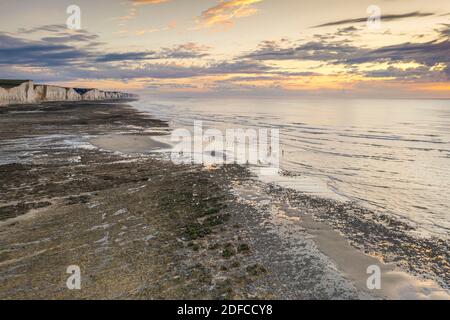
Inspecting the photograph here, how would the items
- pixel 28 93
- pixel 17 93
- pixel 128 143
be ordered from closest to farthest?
1. pixel 128 143
2. pixel 17 93
3. pixel 28 93

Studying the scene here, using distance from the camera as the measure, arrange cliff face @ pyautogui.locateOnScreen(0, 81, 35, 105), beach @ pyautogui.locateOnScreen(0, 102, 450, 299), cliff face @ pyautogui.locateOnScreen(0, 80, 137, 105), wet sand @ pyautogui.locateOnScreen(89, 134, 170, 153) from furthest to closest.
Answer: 1. cliff face @ pyautogui.locateOnScreen(0, 80, 137, 105)
2. cliff face @ pyautogui.locateOnScreen(0, 81, 35, 105)
3. wet sand @ pyautogui.locateOnScreen(89, 134, 170, 153)
4. beach @ pyautogui.locateOnScreen(0, 102, 450, 299)

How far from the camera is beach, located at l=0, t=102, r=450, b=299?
10484 mm

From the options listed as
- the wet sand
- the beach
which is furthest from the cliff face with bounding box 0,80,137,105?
the beach

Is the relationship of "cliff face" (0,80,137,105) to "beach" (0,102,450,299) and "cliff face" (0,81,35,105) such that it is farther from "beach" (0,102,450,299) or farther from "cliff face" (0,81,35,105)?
"beach" (0,102,450,299)

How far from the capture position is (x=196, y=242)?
13.6 metres

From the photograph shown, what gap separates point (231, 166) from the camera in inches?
1120

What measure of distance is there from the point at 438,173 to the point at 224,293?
83.8 ft

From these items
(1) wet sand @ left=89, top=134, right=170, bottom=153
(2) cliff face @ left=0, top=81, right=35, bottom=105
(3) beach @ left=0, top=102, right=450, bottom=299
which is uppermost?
(2) cliff face @ left=0, top=81, right=35, bottom=105

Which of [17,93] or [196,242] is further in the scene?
[17,93]

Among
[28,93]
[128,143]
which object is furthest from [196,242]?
[28,93]

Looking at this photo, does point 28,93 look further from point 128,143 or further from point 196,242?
point 196,242

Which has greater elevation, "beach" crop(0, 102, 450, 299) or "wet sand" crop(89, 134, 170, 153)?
"wet sand" crop(89, 134, 170, 153)
